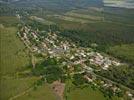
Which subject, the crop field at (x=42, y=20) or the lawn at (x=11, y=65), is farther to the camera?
the crop field at (x=42, y=20)

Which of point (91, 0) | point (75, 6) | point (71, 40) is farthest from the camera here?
point (91, 0)

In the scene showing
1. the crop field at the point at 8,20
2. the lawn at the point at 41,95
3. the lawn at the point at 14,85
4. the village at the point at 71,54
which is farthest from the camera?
the crop field at the point at 8,20

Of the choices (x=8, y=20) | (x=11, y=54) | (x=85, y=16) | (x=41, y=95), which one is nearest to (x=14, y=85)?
(x=41, y=95)

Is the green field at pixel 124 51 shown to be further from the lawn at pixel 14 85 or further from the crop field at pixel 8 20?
the crop field at pixel 8 20

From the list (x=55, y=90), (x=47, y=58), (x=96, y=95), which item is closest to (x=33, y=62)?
(x=47, y=58)

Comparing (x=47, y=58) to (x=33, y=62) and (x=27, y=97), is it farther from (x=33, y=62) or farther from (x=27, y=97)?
(x=27, y=97)

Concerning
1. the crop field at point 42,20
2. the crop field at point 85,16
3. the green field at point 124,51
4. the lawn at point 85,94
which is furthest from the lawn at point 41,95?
the crop field at point 85,16

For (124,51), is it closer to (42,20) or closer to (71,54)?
(71,54)
